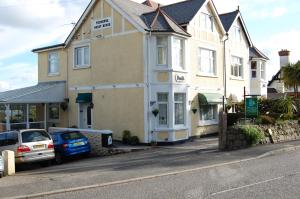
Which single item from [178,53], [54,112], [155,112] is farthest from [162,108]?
[54,112]

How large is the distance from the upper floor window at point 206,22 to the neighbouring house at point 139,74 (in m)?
0.06

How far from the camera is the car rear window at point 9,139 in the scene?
59.1ft

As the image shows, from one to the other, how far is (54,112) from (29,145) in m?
12.0

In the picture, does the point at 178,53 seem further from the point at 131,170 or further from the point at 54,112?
the point at 131,170

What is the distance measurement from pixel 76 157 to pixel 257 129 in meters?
8.91

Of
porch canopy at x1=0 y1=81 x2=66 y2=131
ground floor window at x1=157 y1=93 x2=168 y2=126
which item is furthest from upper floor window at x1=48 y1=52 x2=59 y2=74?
ground floor window at x1=157 y1=93 x2=168 y2=126

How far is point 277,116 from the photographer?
84.0ft

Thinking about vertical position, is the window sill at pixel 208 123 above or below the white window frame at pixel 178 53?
below

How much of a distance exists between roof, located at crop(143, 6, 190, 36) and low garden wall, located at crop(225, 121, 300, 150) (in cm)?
669

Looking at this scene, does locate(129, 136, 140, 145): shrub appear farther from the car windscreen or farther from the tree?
the tree

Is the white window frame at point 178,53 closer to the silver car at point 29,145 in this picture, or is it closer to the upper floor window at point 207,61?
the upper floor window at point 207,61

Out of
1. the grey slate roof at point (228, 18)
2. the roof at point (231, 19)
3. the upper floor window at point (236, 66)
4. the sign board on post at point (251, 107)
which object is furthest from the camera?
the upper floor window at point (236, 66)

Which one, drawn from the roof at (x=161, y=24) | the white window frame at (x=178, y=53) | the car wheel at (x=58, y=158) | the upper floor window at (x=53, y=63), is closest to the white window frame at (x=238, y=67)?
the white window frame at (x=178, y=53)

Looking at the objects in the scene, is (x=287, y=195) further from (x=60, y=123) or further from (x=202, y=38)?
(x=60, y=123)
